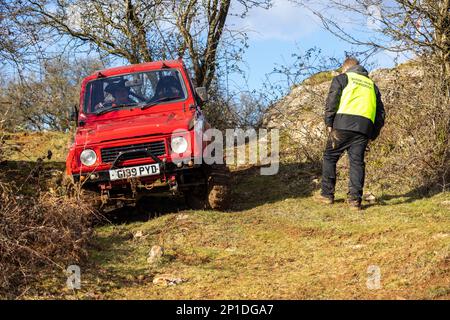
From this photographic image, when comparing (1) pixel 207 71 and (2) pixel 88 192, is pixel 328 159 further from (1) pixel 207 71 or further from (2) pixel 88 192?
(1) pixel 207 71

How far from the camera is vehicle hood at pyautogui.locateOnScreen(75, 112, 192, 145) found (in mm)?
7305

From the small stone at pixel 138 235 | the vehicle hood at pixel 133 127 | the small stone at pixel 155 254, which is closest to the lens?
the small stone at pixel 155 254

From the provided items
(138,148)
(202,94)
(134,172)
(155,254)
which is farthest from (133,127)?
(155,254)

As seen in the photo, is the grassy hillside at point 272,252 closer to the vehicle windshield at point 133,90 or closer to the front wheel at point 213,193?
the front wheel at point 213,193

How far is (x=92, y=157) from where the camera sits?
733 cm

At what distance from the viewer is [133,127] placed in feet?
24.3

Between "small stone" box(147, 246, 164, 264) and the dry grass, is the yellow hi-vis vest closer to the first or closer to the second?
the dry grass

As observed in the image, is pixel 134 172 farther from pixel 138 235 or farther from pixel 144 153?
pixel 138 235

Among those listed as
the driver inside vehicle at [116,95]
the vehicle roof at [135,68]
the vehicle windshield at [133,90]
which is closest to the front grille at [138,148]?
the vehicle windshield at [133,90]

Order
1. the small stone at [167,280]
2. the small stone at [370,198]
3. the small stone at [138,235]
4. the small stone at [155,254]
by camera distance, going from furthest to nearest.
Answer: the small stone at [370,198]
the small stone at [138,235]
the small stone at [155,254]
the small stone at [167,280]

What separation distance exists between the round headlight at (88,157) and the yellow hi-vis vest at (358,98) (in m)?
3.07

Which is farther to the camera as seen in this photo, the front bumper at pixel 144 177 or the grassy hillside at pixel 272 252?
the front bumper at pixel 144 177

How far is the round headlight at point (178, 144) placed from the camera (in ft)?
23.8

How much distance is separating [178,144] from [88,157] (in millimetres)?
1097
